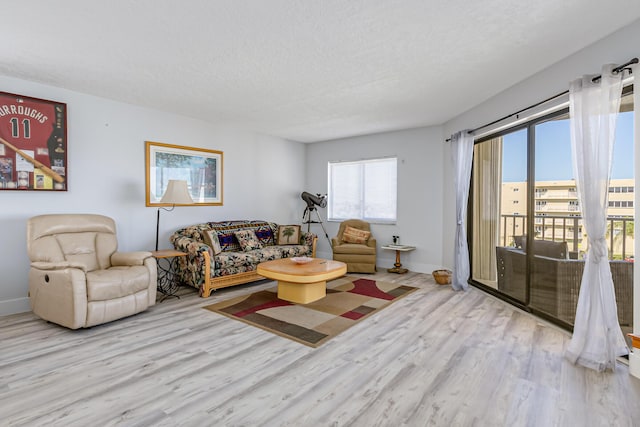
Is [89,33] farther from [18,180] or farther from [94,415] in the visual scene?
[94,415]

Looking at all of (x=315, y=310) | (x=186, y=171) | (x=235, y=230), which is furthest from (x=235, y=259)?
(x=186, y=171)

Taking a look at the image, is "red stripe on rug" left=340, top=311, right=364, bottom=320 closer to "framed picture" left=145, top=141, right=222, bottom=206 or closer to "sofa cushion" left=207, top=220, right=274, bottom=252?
"sofa cushion" left=207, top=220, right=274, bottom=252

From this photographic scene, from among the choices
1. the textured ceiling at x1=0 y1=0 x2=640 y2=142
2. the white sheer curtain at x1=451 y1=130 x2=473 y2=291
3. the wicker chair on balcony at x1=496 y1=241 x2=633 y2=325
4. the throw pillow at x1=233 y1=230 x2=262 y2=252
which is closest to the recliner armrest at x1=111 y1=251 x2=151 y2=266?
the throw pillow at x1=233 y1=230 x2=262 y2=252

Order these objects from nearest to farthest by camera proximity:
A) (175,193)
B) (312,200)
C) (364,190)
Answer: (175,193) → (364,190) → (312,200)

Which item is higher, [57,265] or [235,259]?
[57,265]

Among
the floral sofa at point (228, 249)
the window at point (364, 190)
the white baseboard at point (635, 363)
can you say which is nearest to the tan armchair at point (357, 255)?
the floral sofa at point (228, 249)

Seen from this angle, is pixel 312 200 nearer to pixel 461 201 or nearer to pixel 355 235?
pixel 355 235

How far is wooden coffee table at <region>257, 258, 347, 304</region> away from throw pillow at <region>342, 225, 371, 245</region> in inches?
68.6

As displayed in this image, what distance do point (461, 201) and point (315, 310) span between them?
2.61 meters

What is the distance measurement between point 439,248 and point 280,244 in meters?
2.71

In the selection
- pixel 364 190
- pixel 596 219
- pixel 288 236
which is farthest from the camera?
pixel 364 190

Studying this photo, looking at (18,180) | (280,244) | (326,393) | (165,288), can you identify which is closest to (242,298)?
(165,288)

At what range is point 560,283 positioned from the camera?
3322 mm

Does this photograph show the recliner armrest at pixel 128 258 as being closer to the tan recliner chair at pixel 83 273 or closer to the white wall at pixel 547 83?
the tan recliner chair at pixel 83 273
